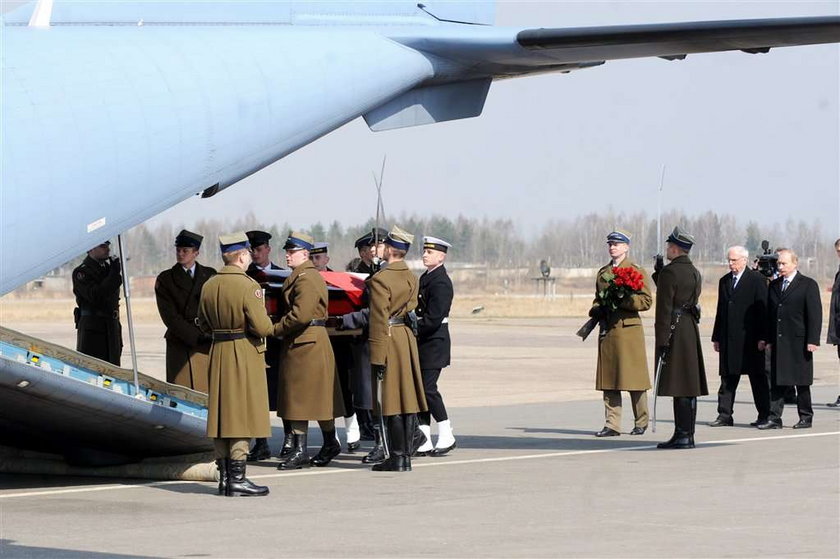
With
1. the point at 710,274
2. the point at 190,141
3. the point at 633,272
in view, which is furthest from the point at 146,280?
the point at 190,141

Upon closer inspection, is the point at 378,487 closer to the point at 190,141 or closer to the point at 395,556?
the point at 395,556

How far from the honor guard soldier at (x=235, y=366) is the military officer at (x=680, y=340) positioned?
12.0ft

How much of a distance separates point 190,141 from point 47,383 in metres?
2.34

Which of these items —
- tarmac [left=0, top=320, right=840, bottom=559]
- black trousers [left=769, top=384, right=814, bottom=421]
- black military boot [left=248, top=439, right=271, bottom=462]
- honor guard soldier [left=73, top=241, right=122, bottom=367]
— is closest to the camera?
tarmac [left=0, top=320, right=840, bottom=559]

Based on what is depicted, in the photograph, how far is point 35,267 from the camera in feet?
20.1

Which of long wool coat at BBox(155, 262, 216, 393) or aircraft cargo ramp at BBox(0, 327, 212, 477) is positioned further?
long wool coat at BBox(155, 262, 216, 393)

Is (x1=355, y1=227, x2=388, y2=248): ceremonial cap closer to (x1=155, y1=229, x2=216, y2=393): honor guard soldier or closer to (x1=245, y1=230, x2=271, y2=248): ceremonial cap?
(x1=245, y1=230, x2=271, y2=248): ceremonial cap

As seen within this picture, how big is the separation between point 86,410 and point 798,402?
700 centimetres

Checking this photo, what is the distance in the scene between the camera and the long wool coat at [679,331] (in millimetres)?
11211

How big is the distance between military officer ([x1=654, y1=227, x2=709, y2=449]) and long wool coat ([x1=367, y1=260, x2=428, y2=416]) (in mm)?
2189

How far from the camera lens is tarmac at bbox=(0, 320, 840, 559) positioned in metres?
7.00

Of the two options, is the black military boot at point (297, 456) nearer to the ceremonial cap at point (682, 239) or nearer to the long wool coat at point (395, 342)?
the long wool coat at point (395, 342)

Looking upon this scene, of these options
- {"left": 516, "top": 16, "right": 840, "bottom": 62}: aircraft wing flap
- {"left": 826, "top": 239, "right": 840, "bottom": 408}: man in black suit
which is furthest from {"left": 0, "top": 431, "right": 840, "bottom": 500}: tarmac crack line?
{"left": 516, "top": 16, "right": 840, "bottom": 62}: aircraft wing flap

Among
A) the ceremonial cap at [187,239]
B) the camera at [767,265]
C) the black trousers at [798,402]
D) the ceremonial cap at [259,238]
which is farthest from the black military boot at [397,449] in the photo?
the camera at [767,265]
